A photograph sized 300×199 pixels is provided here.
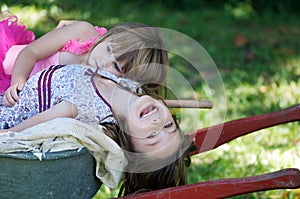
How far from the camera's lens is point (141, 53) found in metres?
2.73

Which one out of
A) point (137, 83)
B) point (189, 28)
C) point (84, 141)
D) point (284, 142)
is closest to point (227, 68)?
point (189, 28)

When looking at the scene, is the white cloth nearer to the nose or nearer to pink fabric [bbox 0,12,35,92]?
the nose

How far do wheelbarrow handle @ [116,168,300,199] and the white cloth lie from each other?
0.17m

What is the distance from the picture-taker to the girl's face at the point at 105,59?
2750 mm

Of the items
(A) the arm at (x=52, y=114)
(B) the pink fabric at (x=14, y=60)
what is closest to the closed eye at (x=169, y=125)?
(A) the arm at (x=52, y=114)

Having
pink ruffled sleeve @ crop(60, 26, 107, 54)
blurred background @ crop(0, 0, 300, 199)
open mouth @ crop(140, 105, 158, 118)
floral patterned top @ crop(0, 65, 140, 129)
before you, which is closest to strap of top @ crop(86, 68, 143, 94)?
floral patterned top @ crop(0, 65, 140, 129)

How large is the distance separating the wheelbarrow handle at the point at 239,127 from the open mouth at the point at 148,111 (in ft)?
1.23

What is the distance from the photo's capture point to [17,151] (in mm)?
2295

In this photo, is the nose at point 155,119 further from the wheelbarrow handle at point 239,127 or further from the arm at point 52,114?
the wheelbarrow handle at point 239,127

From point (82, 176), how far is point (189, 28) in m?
4.17

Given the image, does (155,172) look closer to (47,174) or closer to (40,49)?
(47,174)

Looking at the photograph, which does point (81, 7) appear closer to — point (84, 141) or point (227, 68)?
point (227, 68)

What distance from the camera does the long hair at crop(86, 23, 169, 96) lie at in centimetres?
273

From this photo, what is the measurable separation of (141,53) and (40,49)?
44cm
